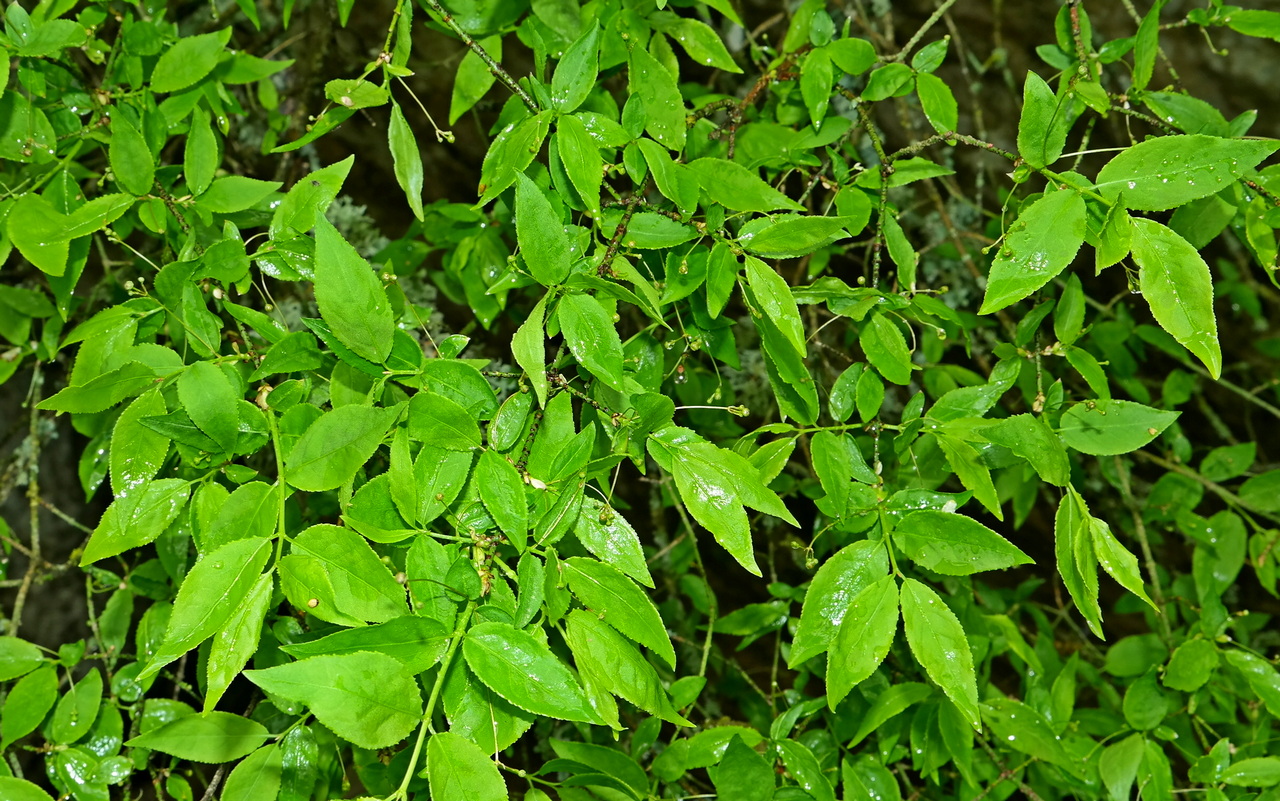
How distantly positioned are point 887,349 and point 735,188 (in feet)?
0.85

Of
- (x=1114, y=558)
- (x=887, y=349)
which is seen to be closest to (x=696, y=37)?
(x=887, y=349)

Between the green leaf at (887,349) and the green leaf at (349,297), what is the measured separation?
1.77 feet

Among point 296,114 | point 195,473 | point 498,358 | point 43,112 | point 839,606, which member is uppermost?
point 43,112

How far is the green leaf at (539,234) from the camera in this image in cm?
74

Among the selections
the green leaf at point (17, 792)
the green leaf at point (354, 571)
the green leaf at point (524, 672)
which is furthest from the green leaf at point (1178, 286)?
the green leaf at point (17, 792)

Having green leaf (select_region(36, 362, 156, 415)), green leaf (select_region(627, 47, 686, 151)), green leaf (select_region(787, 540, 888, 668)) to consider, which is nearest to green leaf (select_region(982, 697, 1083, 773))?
green leaf (select_region(787, 540, 888, 668))

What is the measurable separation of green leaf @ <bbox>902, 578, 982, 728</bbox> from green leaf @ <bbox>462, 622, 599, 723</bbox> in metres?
0.35

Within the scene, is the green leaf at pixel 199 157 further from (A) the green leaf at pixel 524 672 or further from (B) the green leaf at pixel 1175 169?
(B) the green leaf at pixel 1175 169

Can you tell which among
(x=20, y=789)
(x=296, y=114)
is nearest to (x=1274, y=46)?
(x=296, y=114)

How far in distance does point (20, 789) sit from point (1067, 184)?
4.31 ft

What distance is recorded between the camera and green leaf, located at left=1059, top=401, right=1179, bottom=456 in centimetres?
96

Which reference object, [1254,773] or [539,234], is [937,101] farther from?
[1254,773]

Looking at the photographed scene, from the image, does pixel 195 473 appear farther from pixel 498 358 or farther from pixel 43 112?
pixel 498 358

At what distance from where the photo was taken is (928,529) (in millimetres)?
888
